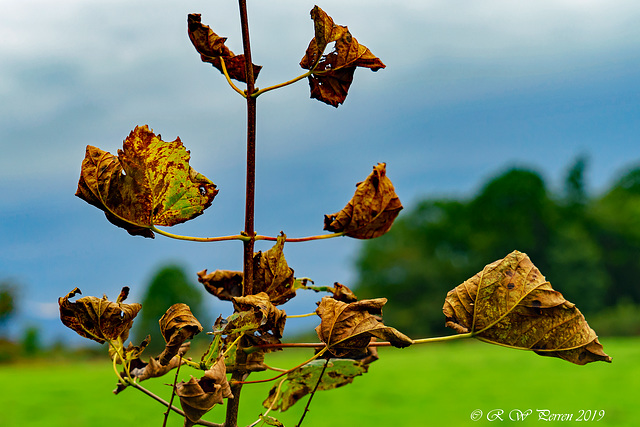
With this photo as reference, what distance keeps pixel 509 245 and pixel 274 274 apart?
31.4 metres

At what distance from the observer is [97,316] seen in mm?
977

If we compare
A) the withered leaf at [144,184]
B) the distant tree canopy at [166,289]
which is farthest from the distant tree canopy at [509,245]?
the withered leaf at [144,184]

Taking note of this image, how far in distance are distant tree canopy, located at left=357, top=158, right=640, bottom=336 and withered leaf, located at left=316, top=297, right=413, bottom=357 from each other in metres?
27.5

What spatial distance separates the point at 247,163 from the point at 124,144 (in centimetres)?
22

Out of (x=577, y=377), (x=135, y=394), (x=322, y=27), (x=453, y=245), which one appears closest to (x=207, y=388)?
(x=322, y=27)

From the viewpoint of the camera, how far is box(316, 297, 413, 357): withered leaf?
940mm

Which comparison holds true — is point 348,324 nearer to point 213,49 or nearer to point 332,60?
point 332,60

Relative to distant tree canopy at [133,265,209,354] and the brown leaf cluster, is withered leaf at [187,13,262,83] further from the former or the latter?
distant tree canopy at [133,265,209,354]

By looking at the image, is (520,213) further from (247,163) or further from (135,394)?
(247,163)

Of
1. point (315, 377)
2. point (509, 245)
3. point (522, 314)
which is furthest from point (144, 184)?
point (509, 245)

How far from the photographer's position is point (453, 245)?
104 ft

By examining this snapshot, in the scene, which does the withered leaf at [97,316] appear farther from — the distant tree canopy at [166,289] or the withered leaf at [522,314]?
the distant tree canopy at [166,289]

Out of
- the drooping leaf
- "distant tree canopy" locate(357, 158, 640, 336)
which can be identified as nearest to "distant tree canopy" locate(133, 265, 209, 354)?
"distant tree canopy" locate(357, 158, 640, 336)

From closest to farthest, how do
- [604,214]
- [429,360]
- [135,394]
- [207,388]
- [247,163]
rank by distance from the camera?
[207,388] < [247,163] < [135,394] < [429,360] < [604,214]
